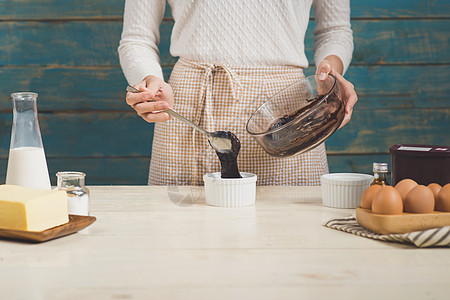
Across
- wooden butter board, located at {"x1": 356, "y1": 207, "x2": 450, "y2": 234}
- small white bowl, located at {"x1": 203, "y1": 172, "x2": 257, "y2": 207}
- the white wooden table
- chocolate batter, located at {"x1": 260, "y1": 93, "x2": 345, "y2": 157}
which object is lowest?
the white wooden table

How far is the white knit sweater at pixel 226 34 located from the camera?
146cm

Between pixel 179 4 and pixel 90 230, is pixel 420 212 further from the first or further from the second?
pixel 179 4

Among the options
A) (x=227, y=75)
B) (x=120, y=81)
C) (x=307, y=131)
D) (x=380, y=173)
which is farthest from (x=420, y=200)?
(x=120, y=81)

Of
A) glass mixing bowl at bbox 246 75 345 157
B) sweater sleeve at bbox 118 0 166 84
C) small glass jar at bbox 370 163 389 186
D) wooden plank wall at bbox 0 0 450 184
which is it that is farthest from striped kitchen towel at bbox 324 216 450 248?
wooden plank wall at bbox 0 0 450 184

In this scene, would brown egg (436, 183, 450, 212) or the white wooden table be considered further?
brown egg (436, 183, 450, 212)

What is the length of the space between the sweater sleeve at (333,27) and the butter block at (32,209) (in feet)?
3.22

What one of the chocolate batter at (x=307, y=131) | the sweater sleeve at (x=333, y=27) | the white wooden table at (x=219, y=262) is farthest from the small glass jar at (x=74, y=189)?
the sweater sleeve at (x=333, y=27)

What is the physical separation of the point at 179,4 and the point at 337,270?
3.41 feet

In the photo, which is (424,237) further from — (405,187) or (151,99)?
(151,99)

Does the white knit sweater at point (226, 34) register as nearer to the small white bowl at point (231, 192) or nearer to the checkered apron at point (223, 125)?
the checkered apron at point (223, 125)

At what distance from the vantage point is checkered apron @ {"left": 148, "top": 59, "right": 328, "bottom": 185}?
1.42 metres

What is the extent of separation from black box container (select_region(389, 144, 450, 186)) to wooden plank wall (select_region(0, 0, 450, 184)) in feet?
3.49

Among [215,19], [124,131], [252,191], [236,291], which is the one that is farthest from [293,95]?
[124,131]

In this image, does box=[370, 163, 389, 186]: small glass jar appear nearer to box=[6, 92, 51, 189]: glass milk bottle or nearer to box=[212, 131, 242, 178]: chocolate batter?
box=[212, 131, 242, 178]: chocolate batter
